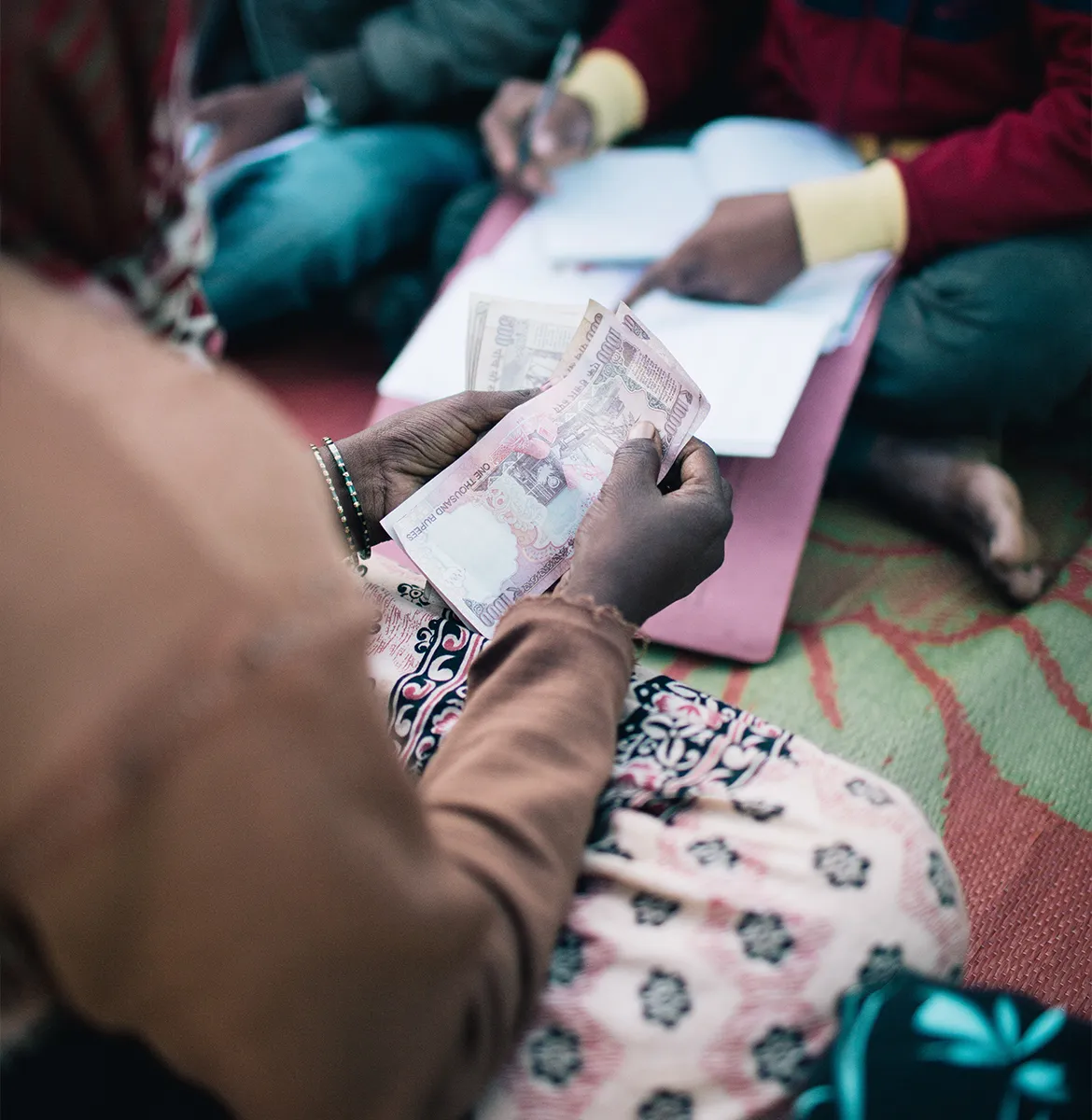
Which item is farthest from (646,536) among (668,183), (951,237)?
(668,183)

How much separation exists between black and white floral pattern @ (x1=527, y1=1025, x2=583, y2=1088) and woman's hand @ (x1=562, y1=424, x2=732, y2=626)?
0.95 ft

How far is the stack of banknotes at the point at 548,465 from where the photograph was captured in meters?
0.99

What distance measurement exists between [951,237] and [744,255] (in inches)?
11.5

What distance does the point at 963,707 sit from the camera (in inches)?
48.0

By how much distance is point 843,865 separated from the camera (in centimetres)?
67

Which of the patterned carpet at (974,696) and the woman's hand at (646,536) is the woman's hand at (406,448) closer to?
the woman's hand at (646,536)

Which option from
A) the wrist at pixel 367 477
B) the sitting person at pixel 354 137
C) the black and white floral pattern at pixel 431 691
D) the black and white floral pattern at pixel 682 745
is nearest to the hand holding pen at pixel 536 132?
the sitting person at pixel 354 137

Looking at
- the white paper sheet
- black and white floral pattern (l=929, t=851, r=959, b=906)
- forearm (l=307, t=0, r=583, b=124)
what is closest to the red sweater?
the white paper sheet

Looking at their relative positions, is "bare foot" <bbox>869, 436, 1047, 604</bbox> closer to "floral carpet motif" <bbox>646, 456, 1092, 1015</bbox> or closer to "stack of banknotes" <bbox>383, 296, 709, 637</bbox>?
"floral carpet motif" <bbox>646, 456, 1092, 1015</bbox>

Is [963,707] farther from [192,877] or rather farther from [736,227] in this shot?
[192,877]

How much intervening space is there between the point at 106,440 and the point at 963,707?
3.52 ft

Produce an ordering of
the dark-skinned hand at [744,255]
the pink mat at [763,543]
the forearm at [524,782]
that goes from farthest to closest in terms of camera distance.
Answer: the dark-skinned hand at [744,255]
the pink mat at [763,543]
the forearm at [524,782]

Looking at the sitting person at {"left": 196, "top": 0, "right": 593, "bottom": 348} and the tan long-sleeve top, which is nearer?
the tan long-sleeve top

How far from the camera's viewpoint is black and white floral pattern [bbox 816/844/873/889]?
67 centimetres
